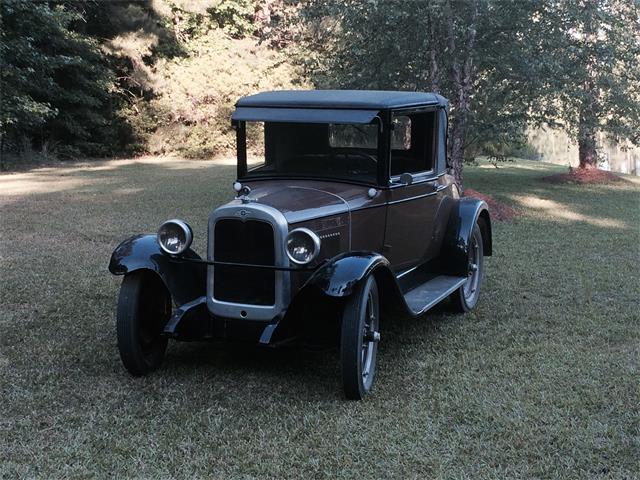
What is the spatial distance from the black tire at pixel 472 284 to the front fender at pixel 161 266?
2245 millimetres

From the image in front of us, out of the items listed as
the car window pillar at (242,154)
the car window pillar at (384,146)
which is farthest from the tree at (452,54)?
the car window pillar at (384,146)

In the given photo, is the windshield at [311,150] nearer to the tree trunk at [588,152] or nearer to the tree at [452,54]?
the tree at [452,54]

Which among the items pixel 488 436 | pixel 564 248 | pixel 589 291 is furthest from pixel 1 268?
pixel 564 248

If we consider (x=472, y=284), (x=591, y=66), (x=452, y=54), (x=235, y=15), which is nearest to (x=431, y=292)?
(x=472, y=284)

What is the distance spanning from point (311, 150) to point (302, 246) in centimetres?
129

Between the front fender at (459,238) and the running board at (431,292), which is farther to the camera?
the front fender at (459,238)

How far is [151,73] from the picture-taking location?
2269 cm

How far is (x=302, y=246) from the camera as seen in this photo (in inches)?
153

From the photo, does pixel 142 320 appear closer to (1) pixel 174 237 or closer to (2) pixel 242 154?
(1) pixel 174 237

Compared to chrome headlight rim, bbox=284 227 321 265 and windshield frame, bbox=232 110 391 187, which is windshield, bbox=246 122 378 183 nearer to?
windshield frame, bbox=232 110 391 187

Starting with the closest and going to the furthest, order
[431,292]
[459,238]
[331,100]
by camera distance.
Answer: [331,100] → [431,292] → [459,238]

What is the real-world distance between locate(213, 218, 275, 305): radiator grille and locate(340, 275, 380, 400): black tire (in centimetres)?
54

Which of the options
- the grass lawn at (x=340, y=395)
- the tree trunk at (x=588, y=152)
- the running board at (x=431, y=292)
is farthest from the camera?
the tree trunk at (x=588, y=152)

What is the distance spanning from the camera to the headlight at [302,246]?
3.82 m
